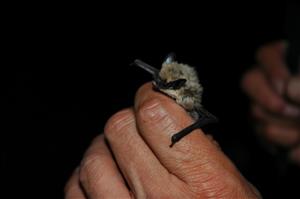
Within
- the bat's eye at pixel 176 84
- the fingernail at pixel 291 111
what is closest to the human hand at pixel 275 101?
the fingernail at pixel 291 111

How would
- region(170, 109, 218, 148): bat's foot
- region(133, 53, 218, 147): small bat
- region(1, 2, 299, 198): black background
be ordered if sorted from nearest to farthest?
region(170, 109, 218, 148): bat's foot, region(133, 53, 218, 147): small bat, region(1, 2, 299, 198): black background

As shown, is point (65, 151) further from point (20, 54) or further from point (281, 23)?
point (281, 23)

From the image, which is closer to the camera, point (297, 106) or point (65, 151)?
point (297, 106)

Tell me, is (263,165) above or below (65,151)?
below

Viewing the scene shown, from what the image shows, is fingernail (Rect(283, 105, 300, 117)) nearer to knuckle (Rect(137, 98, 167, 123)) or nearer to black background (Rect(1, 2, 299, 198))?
black background (Rect(1, 2, 299, 198))

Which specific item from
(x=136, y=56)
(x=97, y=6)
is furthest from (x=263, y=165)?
(x=97, y=6)

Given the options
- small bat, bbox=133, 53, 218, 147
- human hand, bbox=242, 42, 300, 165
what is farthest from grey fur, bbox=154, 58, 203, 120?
human hand, bbox=242, 42, 300, 165
